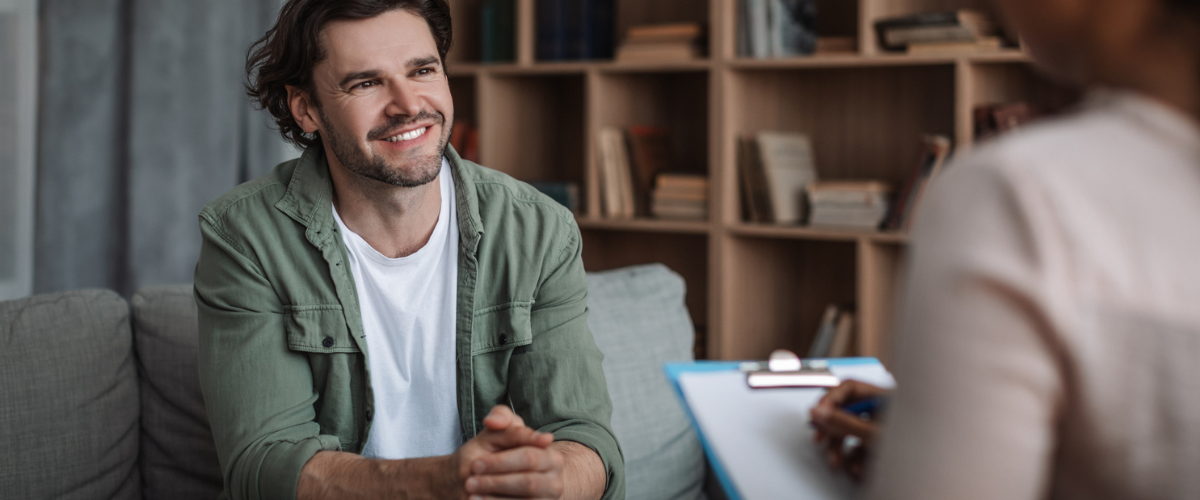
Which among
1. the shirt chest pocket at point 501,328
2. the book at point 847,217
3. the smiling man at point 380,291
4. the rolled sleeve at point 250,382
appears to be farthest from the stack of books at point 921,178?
the rolled sleeve at point 250,382

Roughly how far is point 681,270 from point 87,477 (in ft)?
6.50

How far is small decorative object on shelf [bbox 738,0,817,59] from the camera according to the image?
2.38 meters

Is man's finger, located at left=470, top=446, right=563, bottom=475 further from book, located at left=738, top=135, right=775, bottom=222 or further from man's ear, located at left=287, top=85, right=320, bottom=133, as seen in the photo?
book, located at left=738, top=135, right=775, bottom=222

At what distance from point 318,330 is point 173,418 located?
1.32ft

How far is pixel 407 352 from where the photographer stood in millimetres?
1283

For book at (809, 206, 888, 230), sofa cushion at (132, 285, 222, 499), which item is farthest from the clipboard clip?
book at (809, 206, 888, 230)

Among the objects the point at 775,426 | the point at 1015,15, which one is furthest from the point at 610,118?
the point at 1015,15

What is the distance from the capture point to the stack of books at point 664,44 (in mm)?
2533

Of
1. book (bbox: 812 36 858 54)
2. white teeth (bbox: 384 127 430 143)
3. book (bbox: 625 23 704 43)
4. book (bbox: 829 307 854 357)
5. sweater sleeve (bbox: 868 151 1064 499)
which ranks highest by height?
book (bbox: 625 23 704 43)

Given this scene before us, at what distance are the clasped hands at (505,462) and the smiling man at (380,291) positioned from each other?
0.05 m

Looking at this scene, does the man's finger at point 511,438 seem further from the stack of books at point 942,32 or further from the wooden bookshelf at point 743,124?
the stack of books at point 942,32

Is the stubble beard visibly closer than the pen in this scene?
No

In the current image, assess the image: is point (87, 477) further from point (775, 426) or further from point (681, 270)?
point (681, 270)

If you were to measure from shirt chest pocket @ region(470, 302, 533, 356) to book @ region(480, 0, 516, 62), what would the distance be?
1.72 m
